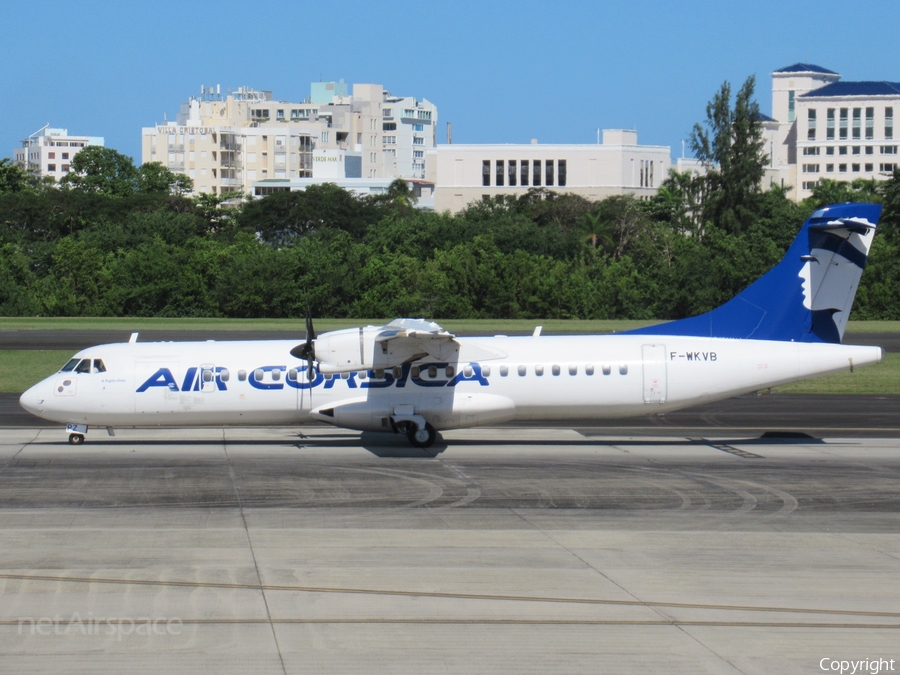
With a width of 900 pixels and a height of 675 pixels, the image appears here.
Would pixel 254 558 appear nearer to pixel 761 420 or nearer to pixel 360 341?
pixel 360 341

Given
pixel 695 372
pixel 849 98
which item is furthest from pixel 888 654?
pixel 849 98

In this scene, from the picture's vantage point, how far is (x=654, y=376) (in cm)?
2523

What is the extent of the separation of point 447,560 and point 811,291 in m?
14.3

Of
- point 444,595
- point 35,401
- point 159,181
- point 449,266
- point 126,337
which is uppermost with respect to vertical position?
point 159,181

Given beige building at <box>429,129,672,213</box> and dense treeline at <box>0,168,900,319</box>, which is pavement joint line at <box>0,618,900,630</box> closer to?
dense treeline at <box>0,168,900,319</box>

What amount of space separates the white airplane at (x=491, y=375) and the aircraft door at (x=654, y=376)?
2cm

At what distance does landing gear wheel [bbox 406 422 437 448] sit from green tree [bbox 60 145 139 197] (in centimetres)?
13540

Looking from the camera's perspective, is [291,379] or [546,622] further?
[291,379]

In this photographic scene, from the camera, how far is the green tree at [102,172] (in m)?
154

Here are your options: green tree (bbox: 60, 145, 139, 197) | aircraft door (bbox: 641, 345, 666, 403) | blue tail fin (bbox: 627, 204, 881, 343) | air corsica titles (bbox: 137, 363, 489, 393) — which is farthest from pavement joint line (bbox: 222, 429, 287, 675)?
green tree (bbox: 60, 145, 139, 197)

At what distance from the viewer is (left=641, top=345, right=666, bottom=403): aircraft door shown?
25.2 m

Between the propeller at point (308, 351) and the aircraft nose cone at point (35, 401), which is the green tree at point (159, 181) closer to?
the aircraft nose cone at point (35, 401)

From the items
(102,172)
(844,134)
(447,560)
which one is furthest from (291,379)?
(844,134)

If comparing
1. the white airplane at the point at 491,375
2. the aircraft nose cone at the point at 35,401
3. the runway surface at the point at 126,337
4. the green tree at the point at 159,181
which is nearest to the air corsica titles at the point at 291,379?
the white airplane at the point at 491,375
